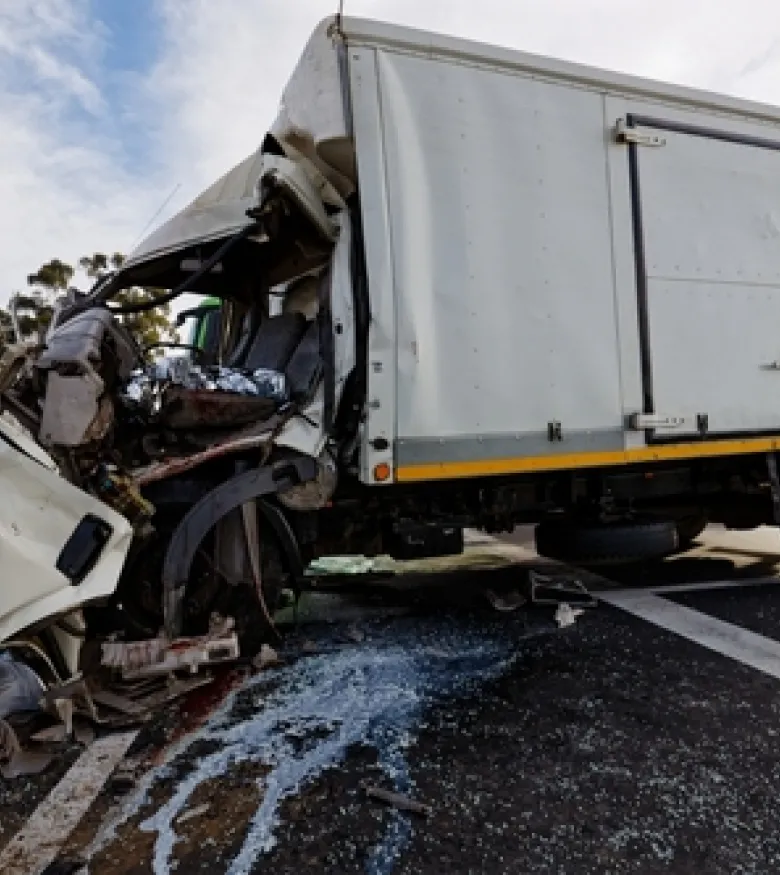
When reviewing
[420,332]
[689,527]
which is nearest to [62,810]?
[420,332]

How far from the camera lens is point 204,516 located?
332 cm

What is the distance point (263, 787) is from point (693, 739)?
157 cm

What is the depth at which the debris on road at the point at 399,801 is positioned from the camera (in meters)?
2.30

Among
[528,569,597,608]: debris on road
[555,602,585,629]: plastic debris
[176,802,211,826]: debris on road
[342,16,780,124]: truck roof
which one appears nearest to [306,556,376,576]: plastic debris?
[528,569,597,608]: debris on road

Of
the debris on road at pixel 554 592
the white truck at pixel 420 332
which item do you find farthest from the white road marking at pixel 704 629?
the white truck at pixel 420 332

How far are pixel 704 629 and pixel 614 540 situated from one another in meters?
0.66

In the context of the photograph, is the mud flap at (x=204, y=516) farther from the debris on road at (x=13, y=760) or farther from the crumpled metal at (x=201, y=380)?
the debris on road at (x=13, y=760)

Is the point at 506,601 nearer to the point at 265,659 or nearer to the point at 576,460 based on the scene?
the point at 576,460

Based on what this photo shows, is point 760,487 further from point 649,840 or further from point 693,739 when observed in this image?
point 649,840

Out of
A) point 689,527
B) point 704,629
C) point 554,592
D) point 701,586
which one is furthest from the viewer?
point 689,527

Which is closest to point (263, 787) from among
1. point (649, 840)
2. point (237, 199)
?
point (649, 840)

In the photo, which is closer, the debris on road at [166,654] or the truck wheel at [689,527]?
the debris on road at [166,654]

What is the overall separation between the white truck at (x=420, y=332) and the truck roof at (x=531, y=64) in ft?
0.05

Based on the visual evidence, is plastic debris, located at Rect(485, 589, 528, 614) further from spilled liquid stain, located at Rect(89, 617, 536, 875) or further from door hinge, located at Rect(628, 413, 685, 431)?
door hinge, located at Rect(628, 413, 685, 431)
